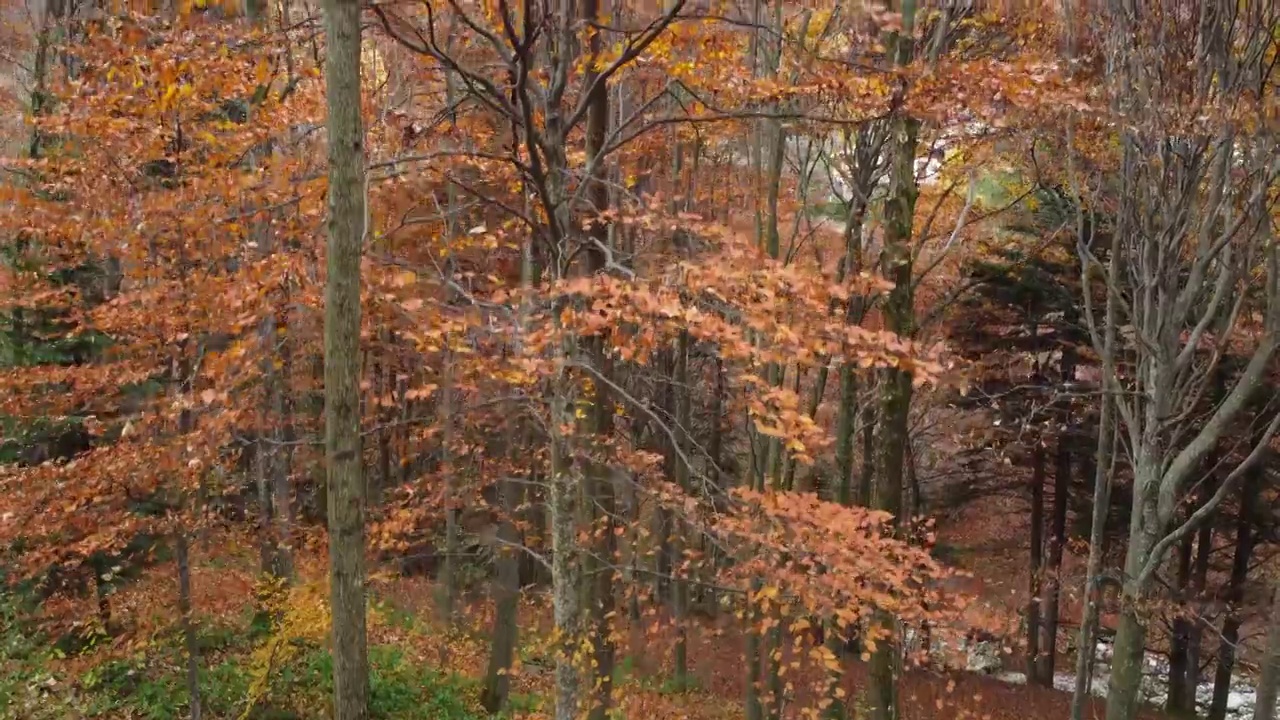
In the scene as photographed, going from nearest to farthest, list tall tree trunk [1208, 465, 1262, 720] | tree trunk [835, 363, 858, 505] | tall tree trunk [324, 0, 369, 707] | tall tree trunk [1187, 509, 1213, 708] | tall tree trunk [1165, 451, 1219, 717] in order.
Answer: tall tree trunk [324, 0, 369, 707] → tree trunk [835, 363, 858, 505] → tall tree trunk [1208, 465, 1262, 720] → tall tree trunk [1187, 509, 1213, 708] → tall tree trunk [1165, 451, 1219, 717]

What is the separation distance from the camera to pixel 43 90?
31.0ft

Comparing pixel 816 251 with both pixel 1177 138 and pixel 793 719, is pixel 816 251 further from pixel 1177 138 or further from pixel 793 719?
pixel 793 719

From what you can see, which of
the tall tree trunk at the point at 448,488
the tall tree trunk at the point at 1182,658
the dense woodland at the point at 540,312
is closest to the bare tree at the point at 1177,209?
the dense woodland at the point at 540,312

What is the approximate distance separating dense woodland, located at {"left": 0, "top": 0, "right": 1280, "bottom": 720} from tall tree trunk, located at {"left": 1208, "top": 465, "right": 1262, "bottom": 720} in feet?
0.27

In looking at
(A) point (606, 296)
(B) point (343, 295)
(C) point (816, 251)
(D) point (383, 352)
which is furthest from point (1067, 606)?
(B) point (343, 295)

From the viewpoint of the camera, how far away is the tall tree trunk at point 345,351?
412cm

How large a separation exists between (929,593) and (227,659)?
9.24m

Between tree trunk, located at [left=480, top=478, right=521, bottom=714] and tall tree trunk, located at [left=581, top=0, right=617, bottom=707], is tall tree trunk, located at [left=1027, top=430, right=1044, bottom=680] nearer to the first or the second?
tree trunk, located at [left=480, top=478, right=521, bottom=714]

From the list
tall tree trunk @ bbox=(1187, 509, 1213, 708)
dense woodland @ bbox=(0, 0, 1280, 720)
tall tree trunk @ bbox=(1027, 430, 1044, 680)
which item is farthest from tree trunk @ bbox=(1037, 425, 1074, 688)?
tall tree trunk @ bbox=(1187, 509, 1213, 708)

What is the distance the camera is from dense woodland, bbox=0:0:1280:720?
5254 millimetres

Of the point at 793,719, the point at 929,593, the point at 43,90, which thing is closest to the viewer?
the point at 929,593

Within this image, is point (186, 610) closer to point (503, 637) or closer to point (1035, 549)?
point (503, 637)

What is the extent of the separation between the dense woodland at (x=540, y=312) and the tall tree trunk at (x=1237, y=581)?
3.2 inches

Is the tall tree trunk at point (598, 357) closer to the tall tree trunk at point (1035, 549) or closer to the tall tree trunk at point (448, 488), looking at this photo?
the tall tree trunk at point (448, 488)
